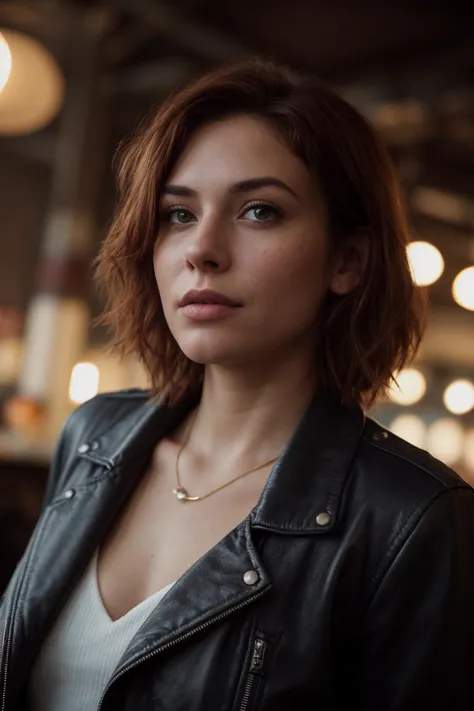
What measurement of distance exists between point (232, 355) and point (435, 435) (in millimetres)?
6421

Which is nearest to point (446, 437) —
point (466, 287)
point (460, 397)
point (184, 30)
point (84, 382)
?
point (460, 397)

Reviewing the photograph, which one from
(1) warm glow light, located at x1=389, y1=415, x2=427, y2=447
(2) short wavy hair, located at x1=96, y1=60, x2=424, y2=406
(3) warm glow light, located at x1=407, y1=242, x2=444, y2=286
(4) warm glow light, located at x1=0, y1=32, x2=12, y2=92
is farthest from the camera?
(1) warm glow light, located at x1=389, y1=415, x2=427, y2=447

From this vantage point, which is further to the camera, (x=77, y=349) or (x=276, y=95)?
(x=77, y=349)

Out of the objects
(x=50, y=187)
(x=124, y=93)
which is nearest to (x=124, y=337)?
(x=124, y=93)

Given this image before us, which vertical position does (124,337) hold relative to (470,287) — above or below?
below

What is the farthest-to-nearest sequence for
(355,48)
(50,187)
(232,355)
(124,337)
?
(50,187) < (355,48) < (124,337) < (232,355)

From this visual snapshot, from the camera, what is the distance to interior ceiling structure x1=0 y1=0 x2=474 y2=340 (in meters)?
5.44

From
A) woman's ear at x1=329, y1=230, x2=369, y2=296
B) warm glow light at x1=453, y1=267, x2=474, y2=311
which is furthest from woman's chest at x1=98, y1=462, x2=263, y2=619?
warm glow light at x1=453, y1=267, x2=474, y2=311

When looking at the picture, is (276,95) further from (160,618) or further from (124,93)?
(124,93)

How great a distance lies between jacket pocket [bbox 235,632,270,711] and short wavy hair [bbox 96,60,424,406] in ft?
1.41

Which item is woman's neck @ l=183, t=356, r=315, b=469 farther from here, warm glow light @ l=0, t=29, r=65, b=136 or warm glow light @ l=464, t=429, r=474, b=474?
warm glow light @ l=464, t=429, r=474, b=474

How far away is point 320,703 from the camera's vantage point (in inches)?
40.7

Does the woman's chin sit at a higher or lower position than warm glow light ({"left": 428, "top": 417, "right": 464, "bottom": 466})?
higher

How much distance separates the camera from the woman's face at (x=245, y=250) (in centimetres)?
115
